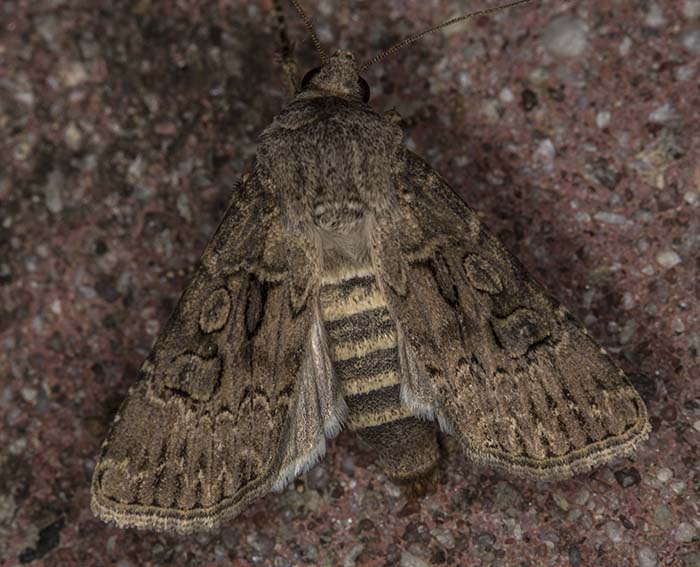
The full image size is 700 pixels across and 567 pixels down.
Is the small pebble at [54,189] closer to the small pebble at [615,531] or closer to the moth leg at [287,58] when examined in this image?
the moth leg at [287,58]

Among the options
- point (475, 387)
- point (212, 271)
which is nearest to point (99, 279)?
point (212, 271)

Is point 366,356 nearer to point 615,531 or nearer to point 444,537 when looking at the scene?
point 444,537

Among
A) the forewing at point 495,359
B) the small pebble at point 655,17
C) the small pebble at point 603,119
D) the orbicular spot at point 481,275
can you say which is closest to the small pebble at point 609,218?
the small pebble at point 603,119

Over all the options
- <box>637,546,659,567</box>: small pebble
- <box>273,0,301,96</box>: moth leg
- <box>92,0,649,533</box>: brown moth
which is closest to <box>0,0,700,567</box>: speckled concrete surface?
<box>637,546,659,567</box>: small pebble

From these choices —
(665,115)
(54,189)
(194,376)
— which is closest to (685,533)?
(665,115)

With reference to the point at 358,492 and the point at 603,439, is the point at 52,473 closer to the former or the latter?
the point at 358,492
